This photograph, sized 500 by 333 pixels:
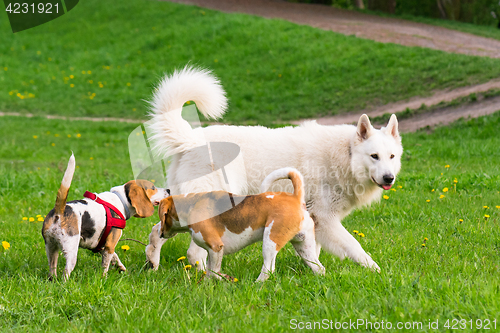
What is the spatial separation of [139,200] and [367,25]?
18.0 metres

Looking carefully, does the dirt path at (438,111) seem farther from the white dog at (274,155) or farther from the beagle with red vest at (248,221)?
the beagle with red vest at (248,221)

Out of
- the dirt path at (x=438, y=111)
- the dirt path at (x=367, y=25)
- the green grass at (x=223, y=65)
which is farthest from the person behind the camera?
the dirt path at (x=367, y=25)

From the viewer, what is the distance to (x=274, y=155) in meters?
4.38

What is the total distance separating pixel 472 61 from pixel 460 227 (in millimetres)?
11193

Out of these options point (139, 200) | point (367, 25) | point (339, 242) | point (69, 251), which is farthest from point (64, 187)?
point (367, 25)

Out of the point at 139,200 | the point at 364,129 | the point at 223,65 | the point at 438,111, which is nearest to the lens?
the point at 139,200

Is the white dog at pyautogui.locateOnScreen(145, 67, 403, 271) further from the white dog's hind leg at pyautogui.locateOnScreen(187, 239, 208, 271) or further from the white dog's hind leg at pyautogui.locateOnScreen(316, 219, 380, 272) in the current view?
the white dog's hind leg at pyautogui.locateOnScreen(187, 239, 208, 271)

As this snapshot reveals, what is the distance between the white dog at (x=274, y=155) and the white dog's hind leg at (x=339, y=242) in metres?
0.01

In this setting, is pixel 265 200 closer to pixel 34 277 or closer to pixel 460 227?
pixel 34 277

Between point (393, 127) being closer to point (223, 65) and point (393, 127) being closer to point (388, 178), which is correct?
→ point (388, 178)

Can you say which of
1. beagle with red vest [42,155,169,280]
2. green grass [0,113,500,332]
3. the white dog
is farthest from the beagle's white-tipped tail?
the white dog

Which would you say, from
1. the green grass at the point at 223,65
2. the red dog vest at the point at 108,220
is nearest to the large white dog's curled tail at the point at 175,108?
the red dog vest at the point at 108,220

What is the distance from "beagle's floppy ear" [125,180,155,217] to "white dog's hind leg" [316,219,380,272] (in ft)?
5.07

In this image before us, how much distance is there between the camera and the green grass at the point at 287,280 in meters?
2.81
